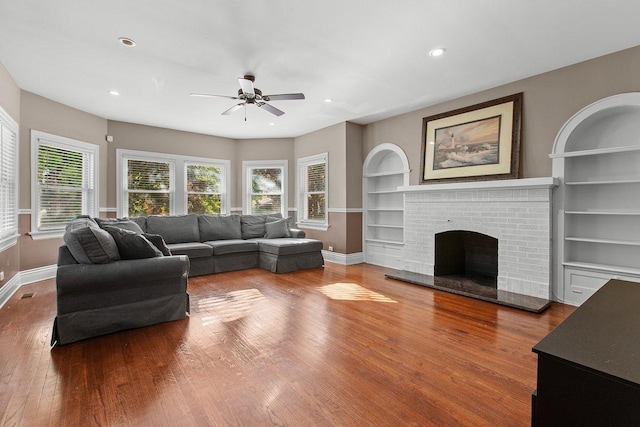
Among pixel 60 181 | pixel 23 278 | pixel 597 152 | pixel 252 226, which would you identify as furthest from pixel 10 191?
pixel 597 152

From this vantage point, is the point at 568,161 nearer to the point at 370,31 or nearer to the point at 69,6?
the point at 370,31

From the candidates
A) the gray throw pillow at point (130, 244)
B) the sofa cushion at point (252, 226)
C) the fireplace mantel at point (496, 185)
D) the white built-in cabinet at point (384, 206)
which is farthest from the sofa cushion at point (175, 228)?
the fireplace mantel at point (496, 185)

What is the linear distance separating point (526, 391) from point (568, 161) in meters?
3.10

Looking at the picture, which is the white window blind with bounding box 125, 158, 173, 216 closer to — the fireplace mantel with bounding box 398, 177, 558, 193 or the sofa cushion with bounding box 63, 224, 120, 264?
the sofa cushion with bounding box 63, 224, 120, 264

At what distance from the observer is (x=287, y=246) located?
5281 mm

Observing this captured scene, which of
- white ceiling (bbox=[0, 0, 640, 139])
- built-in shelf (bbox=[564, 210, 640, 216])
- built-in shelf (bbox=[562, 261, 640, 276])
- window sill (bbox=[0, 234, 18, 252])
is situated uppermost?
white ceiling (bbox=[0, 0, 640, 139])

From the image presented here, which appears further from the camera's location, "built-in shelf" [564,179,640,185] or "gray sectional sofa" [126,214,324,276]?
"gray sectional sofa" [126,214,324,276]

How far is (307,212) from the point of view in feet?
23.3

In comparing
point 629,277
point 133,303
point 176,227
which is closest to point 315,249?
point 176,227

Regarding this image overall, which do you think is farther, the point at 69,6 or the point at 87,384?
the point at 69,6

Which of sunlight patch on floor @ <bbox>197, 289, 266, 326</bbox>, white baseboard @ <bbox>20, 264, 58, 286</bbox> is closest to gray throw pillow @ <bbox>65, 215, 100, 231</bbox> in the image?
sunlight patch on floor @ <bbox>197, 289, 266, 326</bbox>

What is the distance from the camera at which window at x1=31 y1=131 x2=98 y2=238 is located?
4.62 metres

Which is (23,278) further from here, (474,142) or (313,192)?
(474,142)

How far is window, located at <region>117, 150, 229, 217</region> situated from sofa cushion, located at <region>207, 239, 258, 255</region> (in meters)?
1.76
